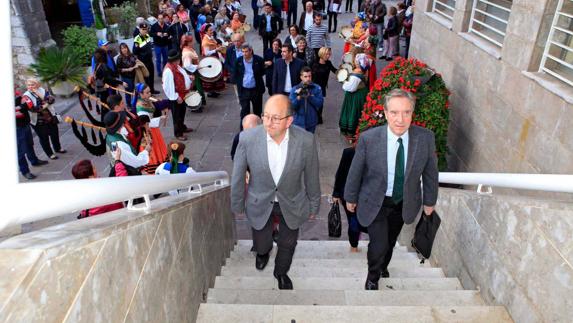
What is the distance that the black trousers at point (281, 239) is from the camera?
136 inches

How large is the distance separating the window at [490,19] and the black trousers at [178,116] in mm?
5104

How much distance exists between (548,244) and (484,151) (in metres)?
3.55

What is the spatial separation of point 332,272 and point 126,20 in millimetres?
12205

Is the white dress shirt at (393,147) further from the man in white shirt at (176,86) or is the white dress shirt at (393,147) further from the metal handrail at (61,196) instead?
the man in white shirt at (176,86)

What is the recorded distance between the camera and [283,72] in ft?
25.1

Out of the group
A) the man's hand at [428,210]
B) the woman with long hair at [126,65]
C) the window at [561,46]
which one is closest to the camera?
the man's hand at [428,210]

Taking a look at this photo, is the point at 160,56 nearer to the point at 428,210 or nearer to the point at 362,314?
the point at 428,210

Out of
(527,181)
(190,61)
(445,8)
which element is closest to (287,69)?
(190,61)

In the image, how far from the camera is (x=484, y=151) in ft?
18.1

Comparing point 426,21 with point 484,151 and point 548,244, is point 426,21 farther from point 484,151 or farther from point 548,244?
point 548,244

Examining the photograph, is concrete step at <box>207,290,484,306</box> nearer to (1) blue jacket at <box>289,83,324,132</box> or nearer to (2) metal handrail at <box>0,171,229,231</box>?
(2) metal handrail at <box>0,171,229,231</box>

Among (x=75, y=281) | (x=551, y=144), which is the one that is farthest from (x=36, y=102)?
(x=551, y=144)

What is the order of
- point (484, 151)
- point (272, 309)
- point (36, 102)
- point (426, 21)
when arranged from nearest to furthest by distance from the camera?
point (272, 309)
point (484, 151)
point (36, 102)
point (426, 21)

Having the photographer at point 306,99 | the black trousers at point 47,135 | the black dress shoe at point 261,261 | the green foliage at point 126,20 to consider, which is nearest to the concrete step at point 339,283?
the black dress shoe at point 261,261
